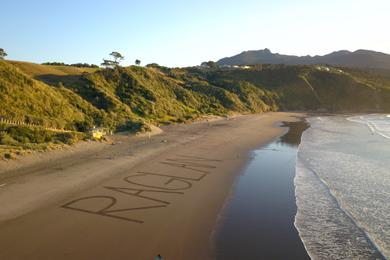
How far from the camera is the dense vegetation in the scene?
30.7 m

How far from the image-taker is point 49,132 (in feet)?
87.8

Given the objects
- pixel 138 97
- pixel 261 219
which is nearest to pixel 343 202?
pixel 261 219

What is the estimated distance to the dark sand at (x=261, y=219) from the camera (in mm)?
10977

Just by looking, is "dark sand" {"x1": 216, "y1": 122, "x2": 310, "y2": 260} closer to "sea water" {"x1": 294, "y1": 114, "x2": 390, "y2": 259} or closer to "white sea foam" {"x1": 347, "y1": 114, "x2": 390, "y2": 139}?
"sea water" {"x1": 294, "y1": 114, "x2": 390, "y2": 259}

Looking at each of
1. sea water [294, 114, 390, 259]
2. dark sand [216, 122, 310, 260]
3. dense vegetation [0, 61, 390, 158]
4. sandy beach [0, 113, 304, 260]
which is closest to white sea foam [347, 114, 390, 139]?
sea water [294, 114, 390, 259]

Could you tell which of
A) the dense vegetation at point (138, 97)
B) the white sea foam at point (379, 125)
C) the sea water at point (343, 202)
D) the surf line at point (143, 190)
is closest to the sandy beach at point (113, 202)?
the surf line at point (143, 190)

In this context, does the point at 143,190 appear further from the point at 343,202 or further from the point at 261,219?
the point at 343,202

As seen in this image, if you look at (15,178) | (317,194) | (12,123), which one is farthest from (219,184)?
(12,123)

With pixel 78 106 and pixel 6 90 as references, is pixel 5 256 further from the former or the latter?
pixel 78 106

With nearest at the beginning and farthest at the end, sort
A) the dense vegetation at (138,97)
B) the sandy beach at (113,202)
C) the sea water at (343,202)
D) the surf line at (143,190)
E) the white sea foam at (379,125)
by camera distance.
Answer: the sandy beach at (113,202) < the sea water at (343,202) < the surf line at (143,190) < the dense vegetation at (138,97) < the white sea foam at (379,125)

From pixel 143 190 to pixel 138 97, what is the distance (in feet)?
122

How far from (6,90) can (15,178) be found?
17.1m

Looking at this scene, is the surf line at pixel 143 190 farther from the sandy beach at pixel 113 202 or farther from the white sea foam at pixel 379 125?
the white sea foam at pixel 379 125

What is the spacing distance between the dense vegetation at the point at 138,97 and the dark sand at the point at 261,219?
12327 mm
